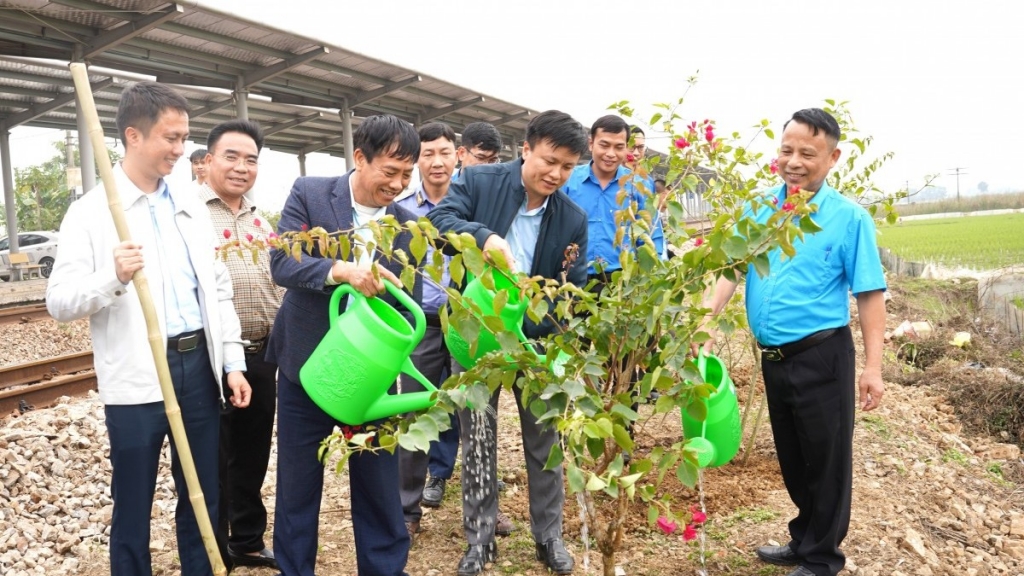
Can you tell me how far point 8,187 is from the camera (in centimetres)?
1336

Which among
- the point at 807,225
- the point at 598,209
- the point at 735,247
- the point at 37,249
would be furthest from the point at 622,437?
the point at 37,249

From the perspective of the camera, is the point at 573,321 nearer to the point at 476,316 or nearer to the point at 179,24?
the point at 476,316

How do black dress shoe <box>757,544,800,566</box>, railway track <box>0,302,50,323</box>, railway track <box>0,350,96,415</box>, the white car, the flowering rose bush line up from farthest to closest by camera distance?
1. the white car
2. railway track <box>0,302,50,323</box>
3. railway track <box>0,350,96,415</box>
4. black dress shoe <box>757,544,800,566</box>
5. the flowering rose bush

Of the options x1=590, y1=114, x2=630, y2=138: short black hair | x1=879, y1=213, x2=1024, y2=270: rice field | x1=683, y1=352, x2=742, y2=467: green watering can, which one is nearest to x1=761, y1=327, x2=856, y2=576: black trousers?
x1=683, y1=352, x2=742, y2=467: green watering can

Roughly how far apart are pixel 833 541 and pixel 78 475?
3385 mm

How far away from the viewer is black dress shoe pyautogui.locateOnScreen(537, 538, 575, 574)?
292cm

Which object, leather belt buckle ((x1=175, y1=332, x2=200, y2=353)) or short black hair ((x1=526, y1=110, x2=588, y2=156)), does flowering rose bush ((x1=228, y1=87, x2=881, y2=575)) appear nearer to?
short black hair ((x1=526, y1=110, x2=588, y2=156))

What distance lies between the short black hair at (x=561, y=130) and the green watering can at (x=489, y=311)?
25.5 inches

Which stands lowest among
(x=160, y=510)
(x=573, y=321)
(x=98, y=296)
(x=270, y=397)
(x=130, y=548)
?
(x=160, y=510)

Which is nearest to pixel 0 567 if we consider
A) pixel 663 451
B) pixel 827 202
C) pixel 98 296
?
pixel 98 296

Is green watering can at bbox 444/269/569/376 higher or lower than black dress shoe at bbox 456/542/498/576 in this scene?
higher

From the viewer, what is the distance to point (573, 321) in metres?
2.06

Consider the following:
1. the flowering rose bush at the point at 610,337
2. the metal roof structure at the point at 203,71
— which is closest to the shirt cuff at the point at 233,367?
the flowering rose bush at the point at 610,337

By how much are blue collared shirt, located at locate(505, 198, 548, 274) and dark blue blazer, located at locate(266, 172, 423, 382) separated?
45cm
